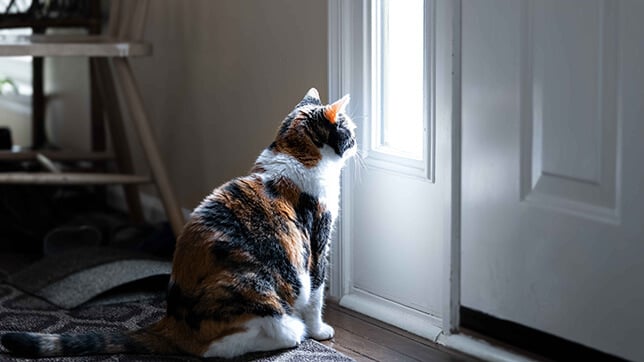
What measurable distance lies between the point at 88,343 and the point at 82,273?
0.49 m

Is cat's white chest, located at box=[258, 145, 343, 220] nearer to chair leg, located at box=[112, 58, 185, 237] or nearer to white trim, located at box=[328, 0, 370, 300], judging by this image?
white trim, located at box=[328, 0, 370, 300]

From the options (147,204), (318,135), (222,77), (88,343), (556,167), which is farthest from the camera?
(147,204)

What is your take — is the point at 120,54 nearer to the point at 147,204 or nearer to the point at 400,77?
the point at 147,204

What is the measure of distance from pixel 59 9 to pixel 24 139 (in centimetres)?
74

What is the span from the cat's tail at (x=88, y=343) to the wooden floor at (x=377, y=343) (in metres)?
0.34

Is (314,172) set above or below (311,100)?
below

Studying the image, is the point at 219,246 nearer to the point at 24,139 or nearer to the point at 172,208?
the point at 172,208

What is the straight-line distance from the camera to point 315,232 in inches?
79.7

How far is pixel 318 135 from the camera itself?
2010 mm

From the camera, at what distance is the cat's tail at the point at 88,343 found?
1888 millimetres

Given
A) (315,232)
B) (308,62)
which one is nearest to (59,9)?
(308,62)

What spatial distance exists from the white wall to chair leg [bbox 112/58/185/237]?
180mm

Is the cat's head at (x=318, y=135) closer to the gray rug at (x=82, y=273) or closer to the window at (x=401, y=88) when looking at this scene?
the window at (x=401, y=88)

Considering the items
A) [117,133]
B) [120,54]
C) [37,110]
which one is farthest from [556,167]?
[37,110]
